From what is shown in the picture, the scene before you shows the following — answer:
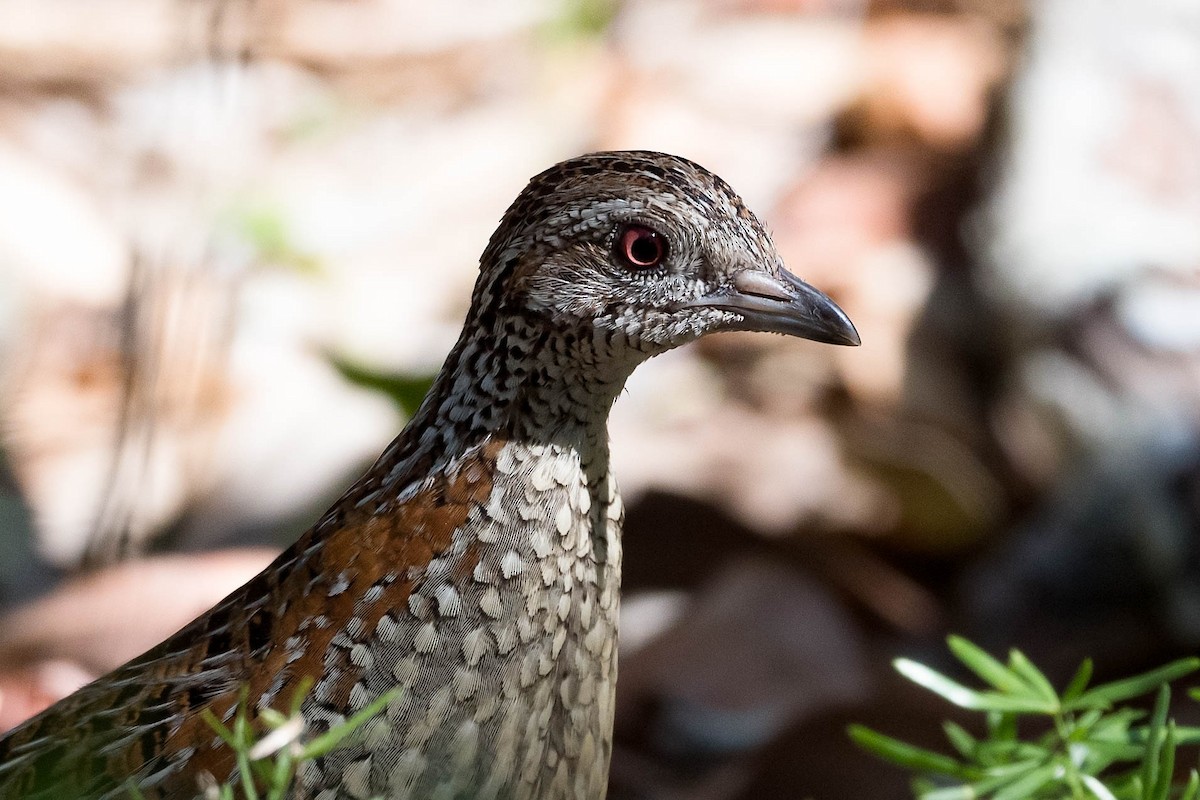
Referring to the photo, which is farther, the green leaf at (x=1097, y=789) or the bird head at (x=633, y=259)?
the green leaf at (x=1097, y=789)

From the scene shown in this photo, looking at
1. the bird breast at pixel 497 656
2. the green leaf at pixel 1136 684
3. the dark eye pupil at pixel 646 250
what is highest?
the dark eye pupil at pixel 646 250

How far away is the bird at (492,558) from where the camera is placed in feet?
8.68

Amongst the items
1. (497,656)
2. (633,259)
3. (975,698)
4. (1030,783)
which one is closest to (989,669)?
(975,698)

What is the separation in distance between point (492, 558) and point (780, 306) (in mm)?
709

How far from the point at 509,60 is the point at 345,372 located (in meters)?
3.97

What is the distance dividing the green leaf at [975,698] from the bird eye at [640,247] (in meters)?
0.93

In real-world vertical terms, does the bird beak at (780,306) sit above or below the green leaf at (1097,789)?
above

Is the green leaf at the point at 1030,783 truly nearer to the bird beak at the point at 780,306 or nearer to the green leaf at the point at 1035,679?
the green leaf at the point at 1035,679

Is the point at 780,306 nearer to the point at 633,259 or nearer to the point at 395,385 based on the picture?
the point at 633,259

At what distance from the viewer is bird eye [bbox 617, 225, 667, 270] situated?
2.69 m

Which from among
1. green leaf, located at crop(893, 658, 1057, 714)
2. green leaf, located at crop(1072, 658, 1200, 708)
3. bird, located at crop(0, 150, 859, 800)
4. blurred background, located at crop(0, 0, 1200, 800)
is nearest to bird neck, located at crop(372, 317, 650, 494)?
bird, located at crop(0, 150, 859, 800)

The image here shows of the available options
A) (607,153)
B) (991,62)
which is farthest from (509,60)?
(607,153)

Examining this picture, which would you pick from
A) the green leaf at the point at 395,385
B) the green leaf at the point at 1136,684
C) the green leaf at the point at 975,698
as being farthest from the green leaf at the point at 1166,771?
the green leaf at the point at 395,385

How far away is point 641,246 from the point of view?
2.71 metres
